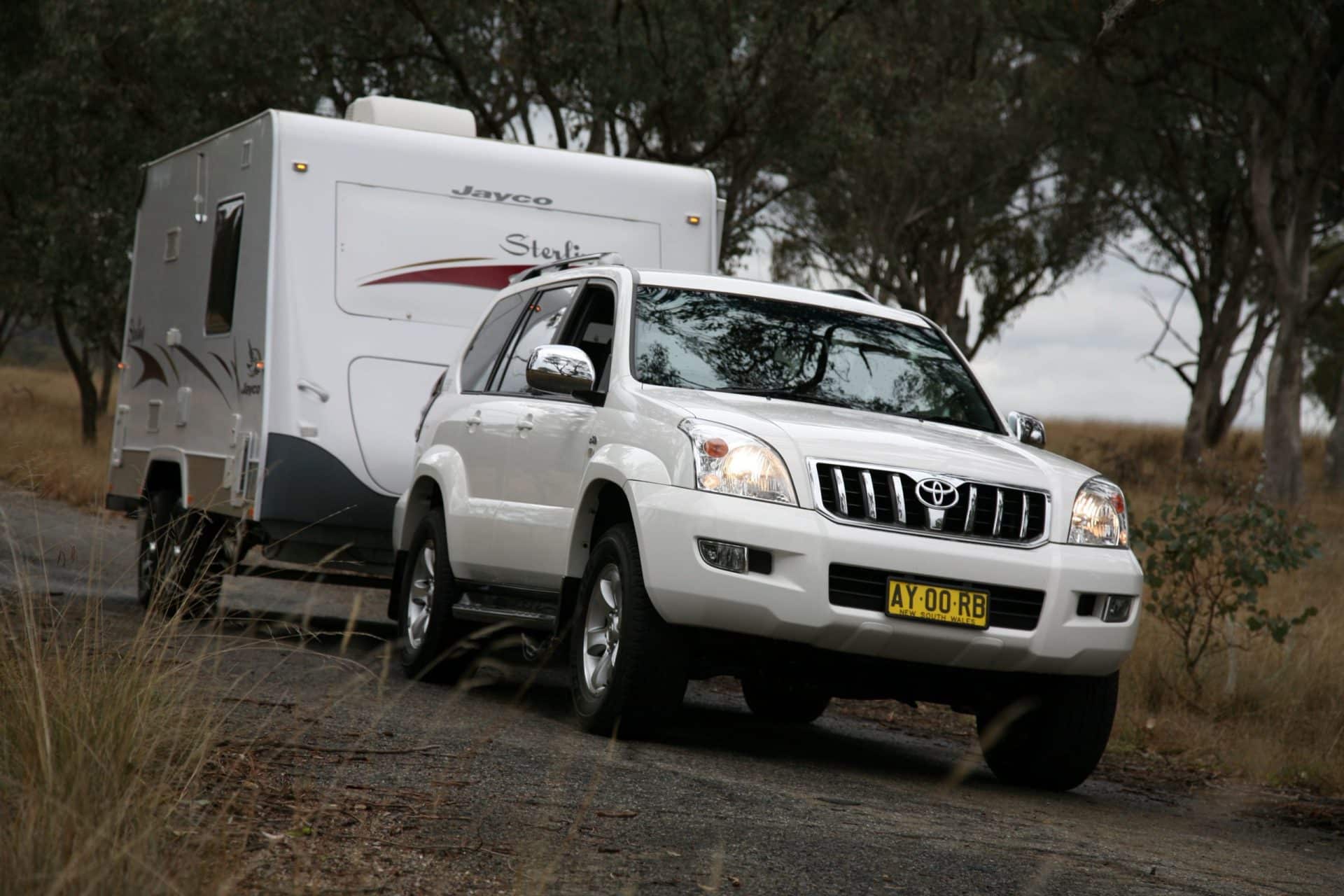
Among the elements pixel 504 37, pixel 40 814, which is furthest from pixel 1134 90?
pixel 40 814

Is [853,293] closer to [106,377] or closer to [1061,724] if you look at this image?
[1061,724]

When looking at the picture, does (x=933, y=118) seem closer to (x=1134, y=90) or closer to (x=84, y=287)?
(x=1134, y=90)

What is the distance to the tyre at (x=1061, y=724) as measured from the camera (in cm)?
705

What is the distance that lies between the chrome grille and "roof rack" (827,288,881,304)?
6.61 feet

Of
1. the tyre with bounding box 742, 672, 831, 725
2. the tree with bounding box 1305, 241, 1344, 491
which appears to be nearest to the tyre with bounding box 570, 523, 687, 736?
the tyre with bounding box 742, 672, 831, 725

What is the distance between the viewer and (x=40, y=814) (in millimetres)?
3580

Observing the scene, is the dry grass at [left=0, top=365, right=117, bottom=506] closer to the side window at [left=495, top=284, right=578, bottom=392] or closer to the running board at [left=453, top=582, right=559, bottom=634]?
the running board at [left=453, top=582, right=559, bottom=634]

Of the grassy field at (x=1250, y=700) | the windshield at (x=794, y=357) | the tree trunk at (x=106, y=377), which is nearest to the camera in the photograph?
the windshield at (x=794, y=357)

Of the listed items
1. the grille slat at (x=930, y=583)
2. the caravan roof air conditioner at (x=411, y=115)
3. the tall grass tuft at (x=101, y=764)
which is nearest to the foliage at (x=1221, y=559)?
the grille slat at (x=930, y=583)

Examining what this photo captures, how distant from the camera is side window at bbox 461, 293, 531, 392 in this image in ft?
29.8

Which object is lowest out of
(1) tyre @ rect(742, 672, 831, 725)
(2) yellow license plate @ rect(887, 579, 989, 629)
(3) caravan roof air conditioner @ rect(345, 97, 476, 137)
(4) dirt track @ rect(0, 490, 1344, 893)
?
(1) tyre @ rect(742, 672, 831, 725)

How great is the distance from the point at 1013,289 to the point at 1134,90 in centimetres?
1066

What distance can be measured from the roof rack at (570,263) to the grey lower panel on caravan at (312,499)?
151cm

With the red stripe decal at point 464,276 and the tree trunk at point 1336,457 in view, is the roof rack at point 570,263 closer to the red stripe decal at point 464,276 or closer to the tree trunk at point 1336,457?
the red stripe decal at point 464,276
